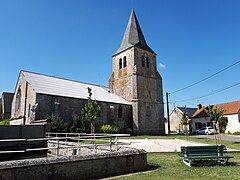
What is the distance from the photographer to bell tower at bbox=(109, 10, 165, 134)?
3425cm

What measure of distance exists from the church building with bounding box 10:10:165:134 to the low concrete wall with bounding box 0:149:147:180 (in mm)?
18215

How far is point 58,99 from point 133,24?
2178 cm

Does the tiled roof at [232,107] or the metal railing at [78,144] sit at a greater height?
the tiled roof at [232,107]

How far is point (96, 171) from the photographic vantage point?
660cm

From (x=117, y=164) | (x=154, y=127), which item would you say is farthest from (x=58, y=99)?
(x=117, y=164)

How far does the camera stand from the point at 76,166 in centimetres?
620

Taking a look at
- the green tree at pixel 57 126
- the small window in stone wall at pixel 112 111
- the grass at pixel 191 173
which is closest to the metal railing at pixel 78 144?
the grass at pixel 191 173

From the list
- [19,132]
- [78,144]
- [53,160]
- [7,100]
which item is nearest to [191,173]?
[53,160]

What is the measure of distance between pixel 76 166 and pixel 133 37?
33.9 meters

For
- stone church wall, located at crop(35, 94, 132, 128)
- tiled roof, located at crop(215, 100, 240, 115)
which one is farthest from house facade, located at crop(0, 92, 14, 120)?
tiled roof, located at crop(215, 100, 240, 115)

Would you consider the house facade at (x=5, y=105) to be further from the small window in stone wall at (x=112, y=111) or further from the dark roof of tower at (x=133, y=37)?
the dark roof of tower at (x=133, y=37)

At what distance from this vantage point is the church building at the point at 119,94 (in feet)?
83.3

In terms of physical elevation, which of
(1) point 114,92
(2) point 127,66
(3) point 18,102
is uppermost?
(2) point 127,66

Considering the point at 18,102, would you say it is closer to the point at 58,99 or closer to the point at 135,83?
the point at 58,99
